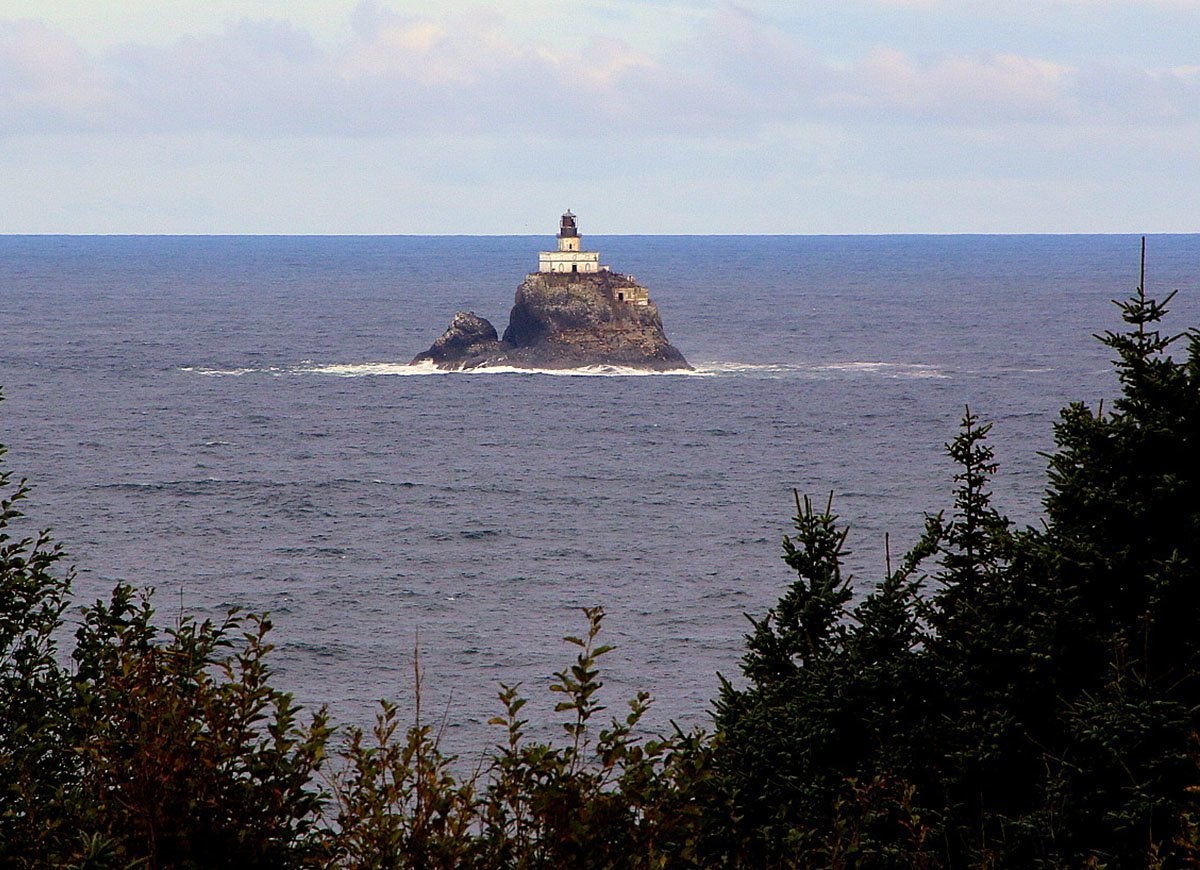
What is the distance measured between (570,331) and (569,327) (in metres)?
0.64

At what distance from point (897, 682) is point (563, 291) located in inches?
4719

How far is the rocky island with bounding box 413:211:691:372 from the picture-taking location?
137m

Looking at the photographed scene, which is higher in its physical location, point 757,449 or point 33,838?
point 33,838

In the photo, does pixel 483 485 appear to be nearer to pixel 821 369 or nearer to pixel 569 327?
pixel 569 327

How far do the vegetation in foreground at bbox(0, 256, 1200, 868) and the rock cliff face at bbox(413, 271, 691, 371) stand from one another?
386ft

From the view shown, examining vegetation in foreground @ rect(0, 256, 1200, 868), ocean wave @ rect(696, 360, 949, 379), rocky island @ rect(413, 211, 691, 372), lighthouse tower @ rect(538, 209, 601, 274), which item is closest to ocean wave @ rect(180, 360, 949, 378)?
ocean wave @ rect(696, 360, 949, 379)

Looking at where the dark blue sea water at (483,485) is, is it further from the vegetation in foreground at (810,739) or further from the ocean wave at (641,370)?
the vegetation in foreground at (810,739)

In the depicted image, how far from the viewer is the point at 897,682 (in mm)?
17078

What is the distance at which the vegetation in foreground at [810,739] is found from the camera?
861cm

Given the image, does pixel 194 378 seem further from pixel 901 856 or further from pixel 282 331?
pixel 901 856

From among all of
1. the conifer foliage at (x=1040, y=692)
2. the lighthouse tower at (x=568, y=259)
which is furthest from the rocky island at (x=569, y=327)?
the conifer foliage at (x=1040, y=692)

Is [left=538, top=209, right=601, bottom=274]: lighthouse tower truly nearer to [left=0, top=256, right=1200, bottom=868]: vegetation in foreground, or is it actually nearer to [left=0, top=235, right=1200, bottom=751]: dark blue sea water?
[left=0, top=235, right=1200, bottom=751]: dark blue sea water

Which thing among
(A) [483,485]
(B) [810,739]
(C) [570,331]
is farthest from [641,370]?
(B) [810,739]

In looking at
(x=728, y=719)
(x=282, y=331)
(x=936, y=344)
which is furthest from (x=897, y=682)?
(x=282, y=331)
